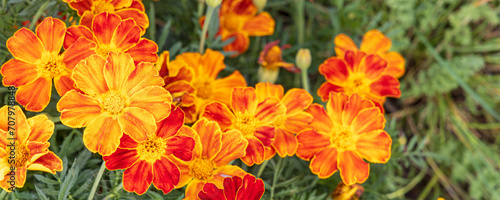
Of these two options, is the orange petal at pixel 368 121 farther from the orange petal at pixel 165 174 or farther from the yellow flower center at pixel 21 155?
the yellow flower center at pixel 21 155

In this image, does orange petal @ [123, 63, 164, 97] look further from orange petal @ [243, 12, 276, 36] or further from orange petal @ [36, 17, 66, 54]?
orange petal @ [243, 12, 276, 36]

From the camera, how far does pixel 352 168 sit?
3.61 feet

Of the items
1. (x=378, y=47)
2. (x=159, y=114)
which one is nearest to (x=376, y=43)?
(x=378, y=47)

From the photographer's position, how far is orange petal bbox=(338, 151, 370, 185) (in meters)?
1.08

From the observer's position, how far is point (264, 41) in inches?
64.7

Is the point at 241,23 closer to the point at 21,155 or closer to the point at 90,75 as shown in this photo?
the point at 90,75

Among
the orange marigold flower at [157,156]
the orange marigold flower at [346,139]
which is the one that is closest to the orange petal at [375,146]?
the orange marigold flower at [346,139]

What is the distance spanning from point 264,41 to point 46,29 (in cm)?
86

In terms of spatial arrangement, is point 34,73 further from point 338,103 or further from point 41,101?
point 338,103

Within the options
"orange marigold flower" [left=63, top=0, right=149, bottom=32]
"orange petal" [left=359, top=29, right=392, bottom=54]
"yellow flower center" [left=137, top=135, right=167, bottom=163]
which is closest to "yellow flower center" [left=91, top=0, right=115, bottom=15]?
"orange marigold flower" [left=63, top=0, right=149, bottom=32]

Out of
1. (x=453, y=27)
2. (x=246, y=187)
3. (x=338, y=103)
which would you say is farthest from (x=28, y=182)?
(x=453, y=27)

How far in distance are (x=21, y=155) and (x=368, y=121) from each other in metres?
0.80

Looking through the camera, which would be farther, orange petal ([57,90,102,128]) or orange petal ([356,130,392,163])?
orange petal ([356,130,392,163])

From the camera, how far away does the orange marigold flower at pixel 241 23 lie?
141 centimetres
